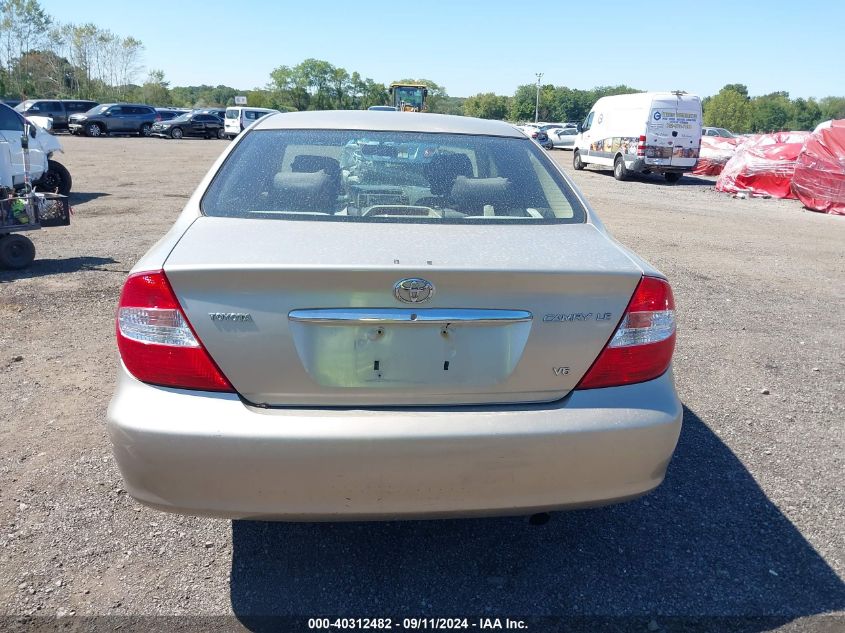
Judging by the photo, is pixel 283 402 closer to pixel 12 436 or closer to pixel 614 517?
pixel 614 517

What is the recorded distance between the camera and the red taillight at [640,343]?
227cm

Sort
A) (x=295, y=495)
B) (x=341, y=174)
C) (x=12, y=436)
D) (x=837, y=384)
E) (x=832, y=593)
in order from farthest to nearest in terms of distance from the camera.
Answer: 1. (x=837, y=384)
2. (x=12, y=436)
3. (x=341, y=174)
4. (x=832, y=593)
5. (x=295, y=495)

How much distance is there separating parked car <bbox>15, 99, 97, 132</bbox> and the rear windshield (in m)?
40.1

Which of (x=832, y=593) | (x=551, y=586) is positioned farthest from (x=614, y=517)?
(x=832, y=593)

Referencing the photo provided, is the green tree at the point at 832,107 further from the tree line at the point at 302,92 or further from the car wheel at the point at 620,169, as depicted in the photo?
the car wheel at the point at 620,169

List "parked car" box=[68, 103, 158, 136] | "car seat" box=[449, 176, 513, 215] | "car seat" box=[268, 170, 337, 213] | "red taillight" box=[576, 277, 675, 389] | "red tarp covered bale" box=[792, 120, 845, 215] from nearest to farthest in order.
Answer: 1. "red taillight" box=[576, 277, 675, 389]
2. "car seat" box=[268, 170, 337, 213]
3. "car seat" box=[449, 176, 513, 215]
4. "red tarp covered bale" box=[792, 120, 845, 215]
5. "parked car" box=[68, 103, 158, 136]

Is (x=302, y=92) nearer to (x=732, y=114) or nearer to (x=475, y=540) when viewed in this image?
(x=732, y=114)

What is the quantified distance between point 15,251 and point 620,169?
1923 centimetres

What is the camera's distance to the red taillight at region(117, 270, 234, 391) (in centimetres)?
214

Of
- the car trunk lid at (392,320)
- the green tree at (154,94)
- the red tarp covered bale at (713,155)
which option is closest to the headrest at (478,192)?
the car trunk lid at (392,320)

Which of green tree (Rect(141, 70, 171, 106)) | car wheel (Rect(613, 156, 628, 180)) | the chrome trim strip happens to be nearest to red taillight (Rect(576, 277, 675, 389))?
the chrome trim strip

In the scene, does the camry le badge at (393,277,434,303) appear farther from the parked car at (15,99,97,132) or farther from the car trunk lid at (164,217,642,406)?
the parked car at (15,99,97,132)

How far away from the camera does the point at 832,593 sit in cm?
255

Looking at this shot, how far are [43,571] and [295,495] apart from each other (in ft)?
3.81
